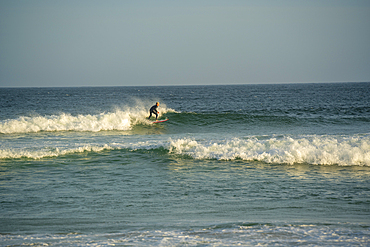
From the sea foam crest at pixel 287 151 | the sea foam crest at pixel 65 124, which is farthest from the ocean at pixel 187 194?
the sea foam crest at pixel 65 124

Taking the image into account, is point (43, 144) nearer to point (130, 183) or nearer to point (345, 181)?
point (130, 183)

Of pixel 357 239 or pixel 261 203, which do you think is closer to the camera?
pixel 357 239

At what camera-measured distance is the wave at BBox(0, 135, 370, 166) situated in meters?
11.0

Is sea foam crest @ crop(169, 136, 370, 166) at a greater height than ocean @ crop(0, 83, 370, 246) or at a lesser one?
greater

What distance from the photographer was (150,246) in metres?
4.58

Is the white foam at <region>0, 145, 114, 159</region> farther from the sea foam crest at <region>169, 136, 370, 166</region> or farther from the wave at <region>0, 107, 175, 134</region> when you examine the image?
the wave at <region>0, 107, 175, 134</region>

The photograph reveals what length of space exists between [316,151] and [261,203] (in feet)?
18.2

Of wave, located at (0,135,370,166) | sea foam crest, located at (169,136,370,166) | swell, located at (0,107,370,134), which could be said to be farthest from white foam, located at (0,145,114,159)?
swell, located at (0,107,370,134)

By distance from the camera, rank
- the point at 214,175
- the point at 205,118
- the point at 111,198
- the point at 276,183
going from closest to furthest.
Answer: the point at 111,198 < the point at 276,183 < the point at 214,175 < the point at 205,118

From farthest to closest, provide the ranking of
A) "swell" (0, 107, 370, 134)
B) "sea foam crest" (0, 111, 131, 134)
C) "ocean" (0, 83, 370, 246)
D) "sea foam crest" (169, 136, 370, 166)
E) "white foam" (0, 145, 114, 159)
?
"swell" (0, 107, 370, 134) < "sea foam crest" (0, 111, 131, 134) < "white foam" (0, 145, 114, 159) < "sea foam crest" (169, 136, 370, 166) < "ocean" (0, 83, 370, 246)

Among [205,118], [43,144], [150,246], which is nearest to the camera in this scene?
[150,246]

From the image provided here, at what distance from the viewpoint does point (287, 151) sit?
11.7 m

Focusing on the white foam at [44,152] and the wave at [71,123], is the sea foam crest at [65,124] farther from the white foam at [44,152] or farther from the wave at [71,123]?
the white foam at [44,152]

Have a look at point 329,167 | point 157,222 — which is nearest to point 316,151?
point 329,167
